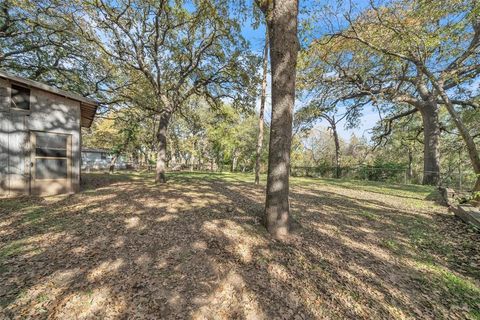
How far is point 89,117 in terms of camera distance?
10.4 metres

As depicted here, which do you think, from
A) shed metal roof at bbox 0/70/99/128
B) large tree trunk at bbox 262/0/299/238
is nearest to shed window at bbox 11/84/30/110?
shed metal roof at bbox 0/70/99/128

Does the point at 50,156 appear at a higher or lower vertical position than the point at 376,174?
higher

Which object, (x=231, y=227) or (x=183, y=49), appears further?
(x=183, y=49)

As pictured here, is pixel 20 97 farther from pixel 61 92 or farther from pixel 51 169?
pixel 51 169

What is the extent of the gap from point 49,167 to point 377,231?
32.7 feet

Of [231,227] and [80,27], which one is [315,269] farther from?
[80,27]

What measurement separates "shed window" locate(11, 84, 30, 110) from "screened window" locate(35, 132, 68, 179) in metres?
0.94

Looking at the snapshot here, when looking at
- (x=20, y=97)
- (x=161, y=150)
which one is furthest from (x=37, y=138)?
(x=161, y=150)

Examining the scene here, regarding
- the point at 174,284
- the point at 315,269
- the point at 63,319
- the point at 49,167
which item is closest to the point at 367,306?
the point at 315,269

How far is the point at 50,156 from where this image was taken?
712 centimetres

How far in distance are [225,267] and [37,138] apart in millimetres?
7987

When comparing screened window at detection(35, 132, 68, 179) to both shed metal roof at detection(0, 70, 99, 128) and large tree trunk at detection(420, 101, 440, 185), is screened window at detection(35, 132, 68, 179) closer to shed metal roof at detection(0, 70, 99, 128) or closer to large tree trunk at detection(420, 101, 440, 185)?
shed metal roof at detection(0, 70, 99, 128)

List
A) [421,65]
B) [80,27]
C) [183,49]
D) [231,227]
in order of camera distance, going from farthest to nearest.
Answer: [183,49] < [80,27] < [421,65] < [231,227]

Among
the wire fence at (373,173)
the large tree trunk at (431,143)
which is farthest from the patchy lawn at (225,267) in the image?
the large tree trunk at (431,143)
